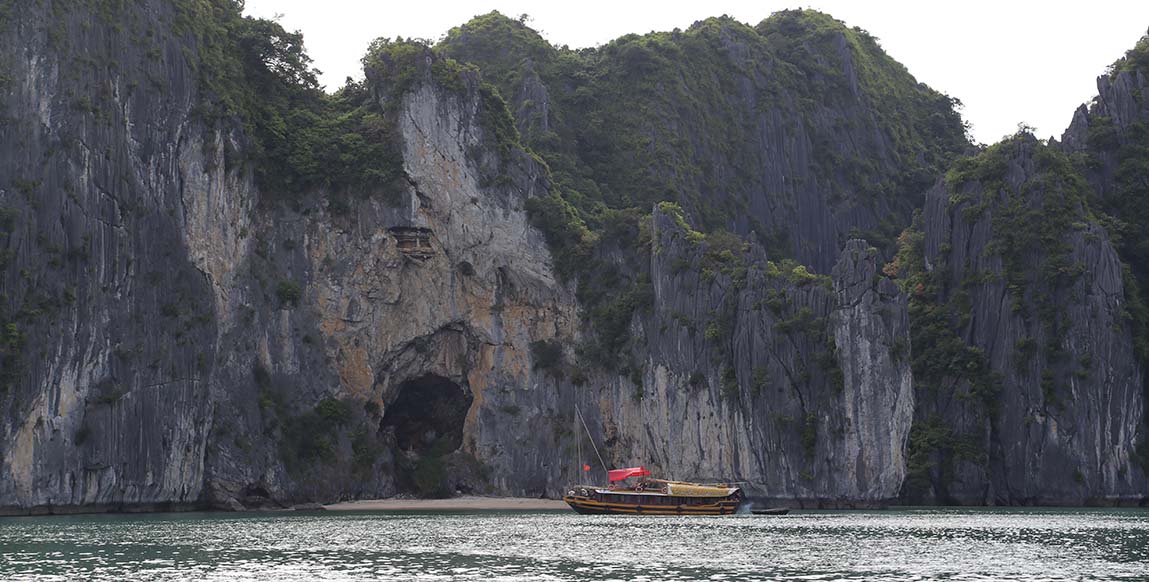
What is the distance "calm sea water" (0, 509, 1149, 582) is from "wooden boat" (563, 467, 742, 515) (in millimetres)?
3926

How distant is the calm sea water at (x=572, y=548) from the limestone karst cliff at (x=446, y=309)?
812cm

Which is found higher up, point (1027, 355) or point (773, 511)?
point (1027, 355)

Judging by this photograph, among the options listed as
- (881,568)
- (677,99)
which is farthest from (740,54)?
(881,568)

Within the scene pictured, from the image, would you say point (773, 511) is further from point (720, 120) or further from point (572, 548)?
point (720, 120)

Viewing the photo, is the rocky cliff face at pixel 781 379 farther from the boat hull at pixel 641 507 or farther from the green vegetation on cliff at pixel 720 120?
the green vegetation on cliff at pixel 720 120

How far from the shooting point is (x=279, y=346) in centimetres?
7188

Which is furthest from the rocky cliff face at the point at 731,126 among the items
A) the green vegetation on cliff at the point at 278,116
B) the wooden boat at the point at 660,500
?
the wooden boat at the point at 660,500

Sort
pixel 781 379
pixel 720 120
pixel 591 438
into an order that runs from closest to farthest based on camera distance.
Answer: pixel 781 379 → pixel 591 438 → pixel 720 120

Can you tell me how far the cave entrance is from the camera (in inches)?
3071

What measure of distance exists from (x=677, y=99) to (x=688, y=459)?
32129 mm

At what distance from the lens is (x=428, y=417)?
80.1 m

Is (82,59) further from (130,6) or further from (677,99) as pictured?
(677,99)

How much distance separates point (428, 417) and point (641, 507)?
1937cm

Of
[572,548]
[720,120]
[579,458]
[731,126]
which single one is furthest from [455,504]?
[731,126]
